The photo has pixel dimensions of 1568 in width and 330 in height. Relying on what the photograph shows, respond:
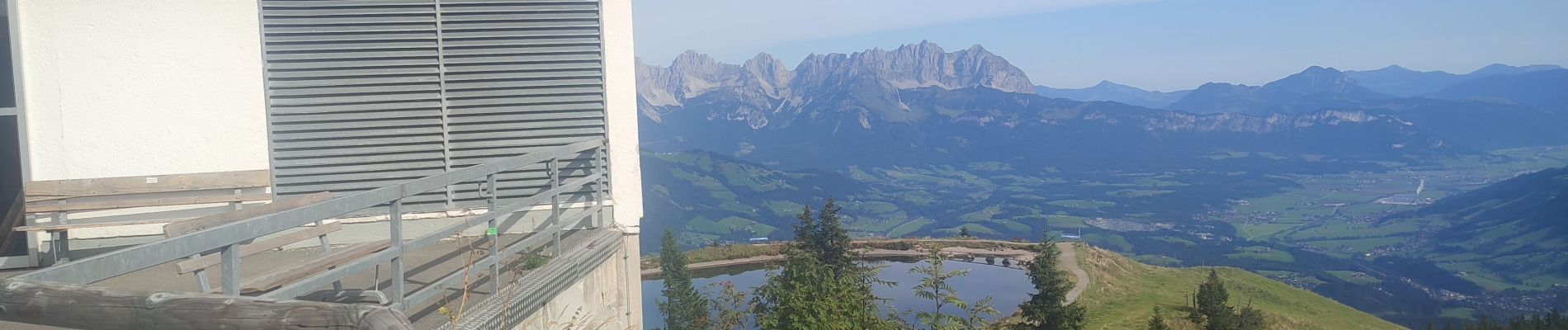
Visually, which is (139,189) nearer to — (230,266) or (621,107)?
(621,107)

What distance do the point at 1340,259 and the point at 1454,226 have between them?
65953 millimetres

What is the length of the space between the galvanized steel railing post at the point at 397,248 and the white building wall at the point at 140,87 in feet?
13.3

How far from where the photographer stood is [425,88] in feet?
23.4

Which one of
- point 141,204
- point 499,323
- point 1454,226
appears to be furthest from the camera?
point 1454,226

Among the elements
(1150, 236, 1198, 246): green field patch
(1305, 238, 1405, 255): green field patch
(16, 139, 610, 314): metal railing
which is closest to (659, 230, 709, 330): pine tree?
(16, 139, 610, 314): metal railing

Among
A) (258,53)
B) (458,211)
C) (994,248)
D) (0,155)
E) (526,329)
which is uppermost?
(258,53)

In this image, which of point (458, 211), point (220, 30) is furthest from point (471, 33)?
point (220, 30)

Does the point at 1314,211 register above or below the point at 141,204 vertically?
below

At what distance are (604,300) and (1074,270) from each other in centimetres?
4870

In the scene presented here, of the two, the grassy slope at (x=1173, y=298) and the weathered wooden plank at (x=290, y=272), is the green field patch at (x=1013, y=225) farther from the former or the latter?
the weathered wooden plank at (x=290, y=272)

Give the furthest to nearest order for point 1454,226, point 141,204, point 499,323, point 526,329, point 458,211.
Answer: point 1454,226 < point 458,211 < point 141,204 < point 526,329 < point 499,323

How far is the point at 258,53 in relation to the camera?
7.03 m

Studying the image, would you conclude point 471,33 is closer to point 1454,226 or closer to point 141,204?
point 141,204

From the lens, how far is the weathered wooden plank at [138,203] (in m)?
6.36
